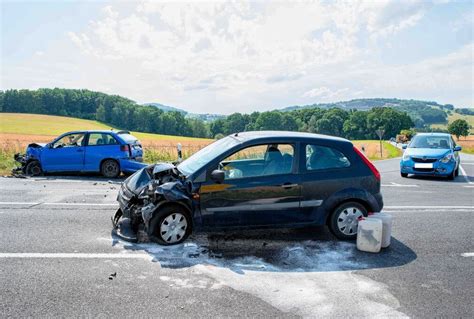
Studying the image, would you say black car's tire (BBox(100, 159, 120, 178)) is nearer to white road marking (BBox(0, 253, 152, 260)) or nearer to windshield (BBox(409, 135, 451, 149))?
white road marking (BBox(0, 253, 152, 260))

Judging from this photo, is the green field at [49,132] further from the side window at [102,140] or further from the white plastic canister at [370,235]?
the white plastic canister at [370,235]

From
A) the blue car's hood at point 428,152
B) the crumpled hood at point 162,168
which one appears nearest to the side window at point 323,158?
the crumpled hood at point 162,168

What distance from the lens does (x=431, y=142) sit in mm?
15773

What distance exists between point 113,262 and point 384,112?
109813 mm

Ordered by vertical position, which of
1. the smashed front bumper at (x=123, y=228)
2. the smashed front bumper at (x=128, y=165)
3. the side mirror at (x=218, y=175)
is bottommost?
the smashed front bumper at (x=123, y=228)


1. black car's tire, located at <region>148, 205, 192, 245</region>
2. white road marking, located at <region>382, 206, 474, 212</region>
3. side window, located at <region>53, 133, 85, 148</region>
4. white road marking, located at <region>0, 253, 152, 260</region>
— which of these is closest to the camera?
white road marking, located at <region>0, 253, 152, 260</region>

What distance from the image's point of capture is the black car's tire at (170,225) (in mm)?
5797

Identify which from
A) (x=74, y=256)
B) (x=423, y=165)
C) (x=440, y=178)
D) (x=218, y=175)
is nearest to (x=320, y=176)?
(x=218, y=175)

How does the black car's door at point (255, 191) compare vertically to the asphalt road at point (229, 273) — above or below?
above

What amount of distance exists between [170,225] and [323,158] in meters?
2.57

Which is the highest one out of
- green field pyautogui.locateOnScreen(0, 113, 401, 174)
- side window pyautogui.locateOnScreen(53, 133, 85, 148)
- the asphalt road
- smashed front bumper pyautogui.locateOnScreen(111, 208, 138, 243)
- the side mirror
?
green field pyautogui.locateOnScreen(0, 113, 401, 174)

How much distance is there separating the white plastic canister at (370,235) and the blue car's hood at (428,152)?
9.92 meters

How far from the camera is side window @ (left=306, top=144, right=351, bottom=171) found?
20.5ft

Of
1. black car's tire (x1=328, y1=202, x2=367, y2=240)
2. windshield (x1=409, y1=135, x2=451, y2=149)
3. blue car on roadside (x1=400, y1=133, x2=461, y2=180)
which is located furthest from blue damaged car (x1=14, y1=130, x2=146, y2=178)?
windshield (x1=409, y1=135, x2=451, y2=149)
